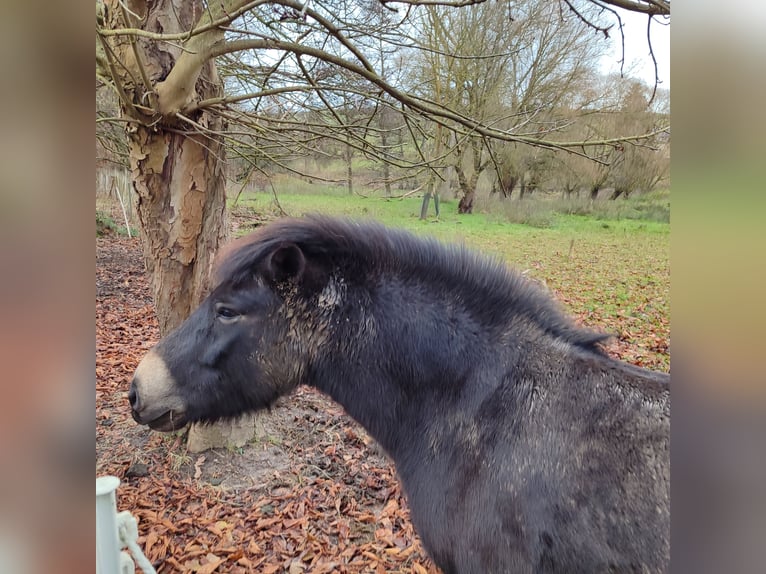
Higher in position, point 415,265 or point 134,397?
point 415,265

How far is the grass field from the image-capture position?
8.21ft

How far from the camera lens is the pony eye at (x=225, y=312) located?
155 centimetres

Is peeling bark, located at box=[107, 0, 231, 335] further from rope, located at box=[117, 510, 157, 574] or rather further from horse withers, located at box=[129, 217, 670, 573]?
rope, located at box=[117, 510, 157, 574]

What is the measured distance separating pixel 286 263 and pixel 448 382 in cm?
66

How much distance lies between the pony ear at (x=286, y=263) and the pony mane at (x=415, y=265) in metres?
0.03

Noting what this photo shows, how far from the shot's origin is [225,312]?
5.10ft

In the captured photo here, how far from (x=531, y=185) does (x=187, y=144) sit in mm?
2159

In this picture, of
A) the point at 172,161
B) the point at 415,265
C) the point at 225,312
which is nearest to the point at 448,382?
the point at 415,265

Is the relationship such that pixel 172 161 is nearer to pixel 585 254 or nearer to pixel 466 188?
pixel 466 188

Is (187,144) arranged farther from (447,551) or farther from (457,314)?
(447,551)

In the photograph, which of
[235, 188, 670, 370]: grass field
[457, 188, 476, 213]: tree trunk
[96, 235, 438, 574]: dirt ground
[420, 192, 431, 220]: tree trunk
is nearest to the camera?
[96, 235, 438, 574]: dirt ground

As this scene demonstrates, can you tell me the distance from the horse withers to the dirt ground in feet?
3.38

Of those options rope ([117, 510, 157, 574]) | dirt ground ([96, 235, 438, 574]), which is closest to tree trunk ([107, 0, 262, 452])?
dirt ground ([96, 235, 438, 574])
